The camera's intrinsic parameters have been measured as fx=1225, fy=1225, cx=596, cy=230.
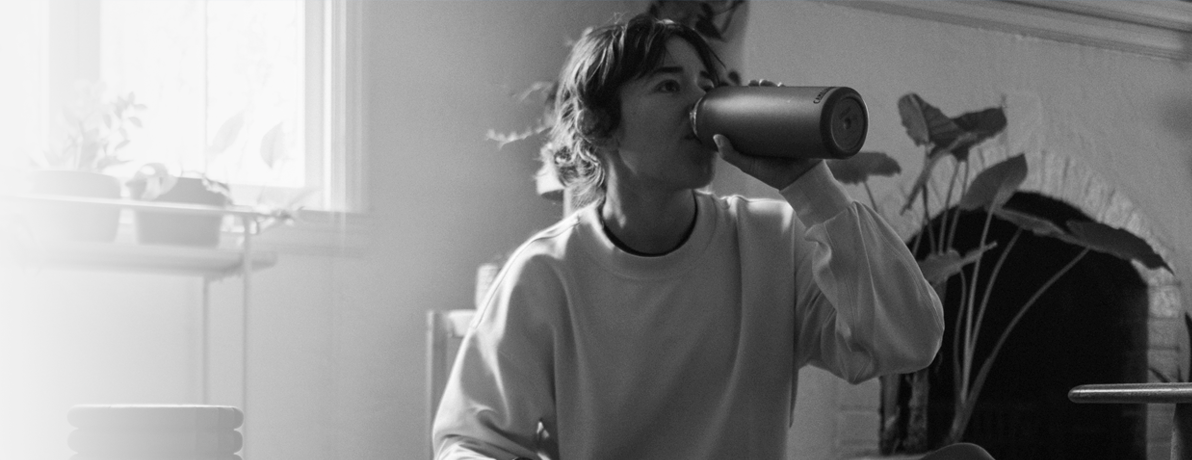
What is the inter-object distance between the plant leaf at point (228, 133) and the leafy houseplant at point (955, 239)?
1.19 meters

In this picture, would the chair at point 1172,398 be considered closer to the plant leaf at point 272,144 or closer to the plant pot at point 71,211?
the plant pot at point 71,211

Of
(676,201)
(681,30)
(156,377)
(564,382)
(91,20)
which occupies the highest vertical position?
(91,20)

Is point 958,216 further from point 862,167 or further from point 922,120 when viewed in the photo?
point 862,167

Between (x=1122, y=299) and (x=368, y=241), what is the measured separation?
6.65ft

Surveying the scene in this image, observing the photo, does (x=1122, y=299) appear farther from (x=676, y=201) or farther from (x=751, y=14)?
(x=676, y=201)

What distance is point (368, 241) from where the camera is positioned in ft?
8.30

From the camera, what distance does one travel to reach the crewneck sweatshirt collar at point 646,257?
1.16m

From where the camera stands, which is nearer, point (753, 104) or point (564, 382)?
point (753, 104)

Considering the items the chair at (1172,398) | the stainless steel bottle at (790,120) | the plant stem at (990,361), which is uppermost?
the stainless steel bottle at (790,120)

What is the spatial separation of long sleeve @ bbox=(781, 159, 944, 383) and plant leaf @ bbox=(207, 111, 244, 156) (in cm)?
151

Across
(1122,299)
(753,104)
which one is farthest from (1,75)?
(1122,299)

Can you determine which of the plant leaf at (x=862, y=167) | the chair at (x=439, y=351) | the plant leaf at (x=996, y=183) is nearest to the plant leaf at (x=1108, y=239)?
the plant leaf at (x=996, y=183)

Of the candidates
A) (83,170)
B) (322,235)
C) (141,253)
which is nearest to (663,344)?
(141,253)

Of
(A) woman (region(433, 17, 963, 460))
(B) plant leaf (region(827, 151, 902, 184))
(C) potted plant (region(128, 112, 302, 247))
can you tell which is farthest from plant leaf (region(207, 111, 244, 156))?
(A) woman (region(433, 17, 963, 460))
